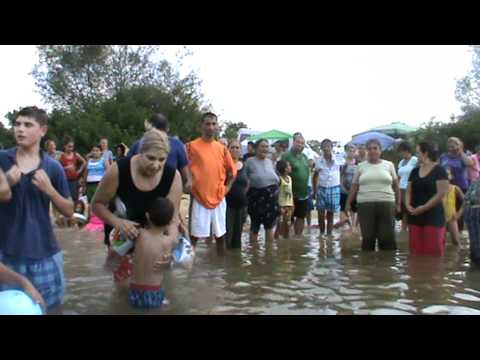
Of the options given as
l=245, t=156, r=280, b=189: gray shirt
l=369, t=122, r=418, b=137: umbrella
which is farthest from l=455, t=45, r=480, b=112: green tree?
l=245, t=156, r=280, b=189: gray shirt

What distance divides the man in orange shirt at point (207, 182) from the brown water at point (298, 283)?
473 mm

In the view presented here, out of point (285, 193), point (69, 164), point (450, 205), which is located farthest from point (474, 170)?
point (69, 164)

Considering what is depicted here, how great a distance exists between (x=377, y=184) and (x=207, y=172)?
8.14ft

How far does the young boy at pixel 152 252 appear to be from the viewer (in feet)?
14.2

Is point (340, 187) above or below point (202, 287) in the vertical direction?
above

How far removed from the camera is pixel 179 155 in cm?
633

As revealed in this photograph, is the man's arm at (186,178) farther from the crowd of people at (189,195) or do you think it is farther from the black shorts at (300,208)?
the black shorts at (300,208)

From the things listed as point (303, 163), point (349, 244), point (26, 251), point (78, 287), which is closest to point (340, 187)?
point (303, 163)

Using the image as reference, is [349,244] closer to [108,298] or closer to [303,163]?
[303,163]

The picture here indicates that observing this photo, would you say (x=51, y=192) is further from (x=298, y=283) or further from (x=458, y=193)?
(x=458, y=193)

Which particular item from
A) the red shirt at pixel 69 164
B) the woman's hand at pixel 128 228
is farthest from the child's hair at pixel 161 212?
the red shirt at pixel 69 164

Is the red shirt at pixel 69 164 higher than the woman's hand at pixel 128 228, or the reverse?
the red shirt at pixel 69 164

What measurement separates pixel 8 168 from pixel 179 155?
9.25 ft

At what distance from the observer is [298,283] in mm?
5746
